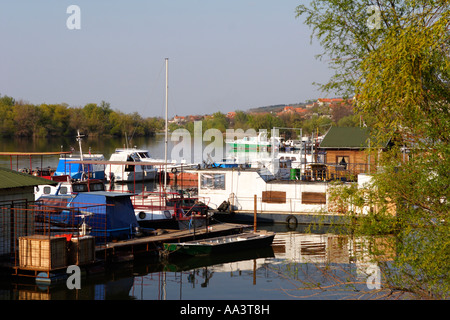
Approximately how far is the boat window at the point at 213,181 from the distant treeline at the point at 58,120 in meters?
120

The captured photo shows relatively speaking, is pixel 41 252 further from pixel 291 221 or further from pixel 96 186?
pixel 291 221

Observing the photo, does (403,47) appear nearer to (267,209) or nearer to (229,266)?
(229,266)

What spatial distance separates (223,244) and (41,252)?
10.1m

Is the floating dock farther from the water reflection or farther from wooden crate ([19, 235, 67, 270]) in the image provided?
the water reflection

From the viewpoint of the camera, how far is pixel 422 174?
1552 cm

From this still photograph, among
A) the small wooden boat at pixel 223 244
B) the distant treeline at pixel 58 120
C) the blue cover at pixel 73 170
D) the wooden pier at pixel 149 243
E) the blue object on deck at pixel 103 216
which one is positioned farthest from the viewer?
the distant treeline at pixel 58 120

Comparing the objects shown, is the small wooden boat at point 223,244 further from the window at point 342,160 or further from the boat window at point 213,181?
the window at point 342,160

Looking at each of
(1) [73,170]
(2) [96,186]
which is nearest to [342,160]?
(2) [96,186]

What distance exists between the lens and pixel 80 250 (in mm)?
24500

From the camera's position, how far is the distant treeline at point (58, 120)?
541ft

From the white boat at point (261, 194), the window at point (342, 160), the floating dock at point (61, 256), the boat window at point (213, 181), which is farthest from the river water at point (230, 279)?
the window at point (342, 160)

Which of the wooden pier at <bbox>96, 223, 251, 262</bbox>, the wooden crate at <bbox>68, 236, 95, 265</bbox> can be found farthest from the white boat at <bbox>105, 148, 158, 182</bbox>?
the wooden crate at <bbox>68, 236, 95, 265</bbox>
